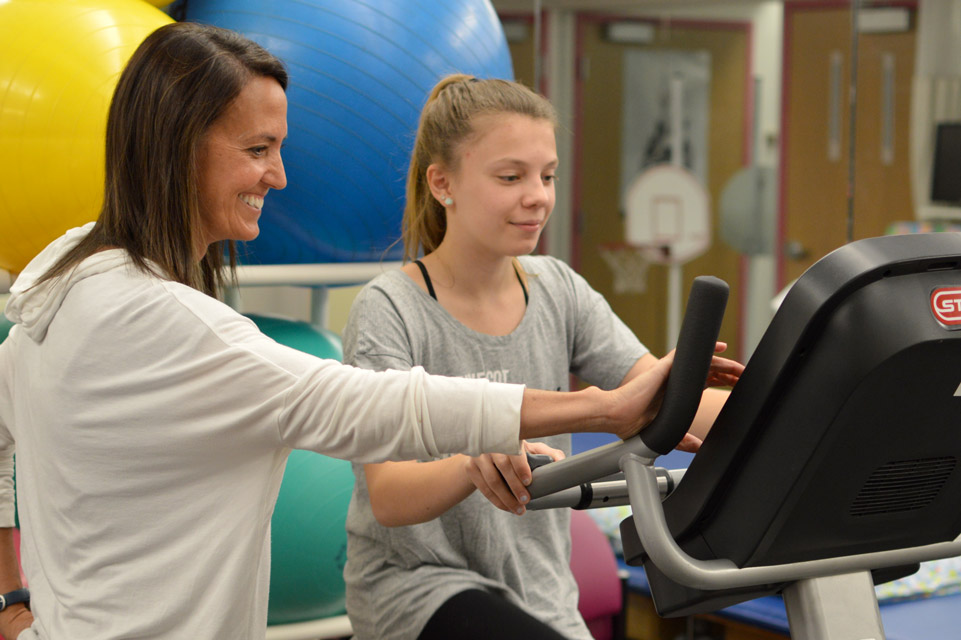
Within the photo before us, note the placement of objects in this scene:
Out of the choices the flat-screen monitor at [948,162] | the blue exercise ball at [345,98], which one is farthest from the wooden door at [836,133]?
the blue exercise ball at [345,98]

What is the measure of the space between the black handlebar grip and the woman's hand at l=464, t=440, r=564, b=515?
0.16 meters

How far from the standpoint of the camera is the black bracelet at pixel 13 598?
4.24ft

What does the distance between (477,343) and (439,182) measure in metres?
0.26

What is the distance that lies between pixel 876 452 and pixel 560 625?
72cm

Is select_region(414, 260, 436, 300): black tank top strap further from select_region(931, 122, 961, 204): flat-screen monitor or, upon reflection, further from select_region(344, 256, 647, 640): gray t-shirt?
select_region(931, 122, 961, 204): flat-screen monitor

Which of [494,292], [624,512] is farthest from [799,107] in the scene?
[494,292]

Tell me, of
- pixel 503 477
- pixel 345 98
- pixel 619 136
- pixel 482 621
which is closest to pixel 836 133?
pixel 619 136

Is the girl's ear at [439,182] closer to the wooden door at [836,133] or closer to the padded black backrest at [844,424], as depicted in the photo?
the padded black backrest at [844,424]

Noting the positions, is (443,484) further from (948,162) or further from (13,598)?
(948,162)

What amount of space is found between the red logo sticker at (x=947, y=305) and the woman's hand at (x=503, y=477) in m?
0.44

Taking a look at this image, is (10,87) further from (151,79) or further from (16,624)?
(16,624)

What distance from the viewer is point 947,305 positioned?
874 mm

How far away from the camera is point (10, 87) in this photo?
5.28 ft

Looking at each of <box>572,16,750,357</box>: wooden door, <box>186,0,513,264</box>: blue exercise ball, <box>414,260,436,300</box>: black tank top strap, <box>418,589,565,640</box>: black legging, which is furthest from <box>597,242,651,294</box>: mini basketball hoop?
<box>418,589,565,640</box>: black legging
